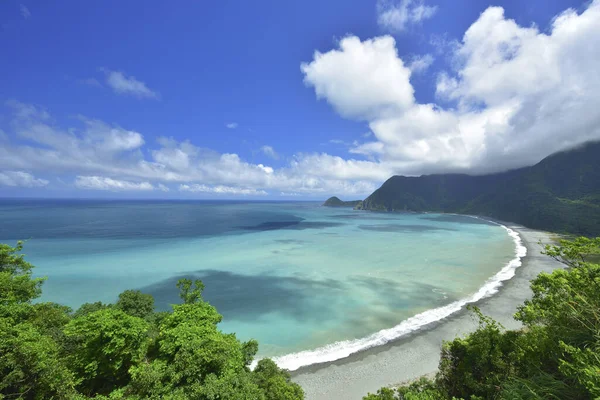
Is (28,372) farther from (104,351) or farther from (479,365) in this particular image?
(479,365)

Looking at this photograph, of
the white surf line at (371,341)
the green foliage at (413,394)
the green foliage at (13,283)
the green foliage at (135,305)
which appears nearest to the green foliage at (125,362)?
the green foliage at (13,283)

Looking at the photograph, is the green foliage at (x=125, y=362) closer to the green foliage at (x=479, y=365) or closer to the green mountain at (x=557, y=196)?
the green foliage at (x=479, y=365)

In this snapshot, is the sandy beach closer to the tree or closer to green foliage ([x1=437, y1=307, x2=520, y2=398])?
green foliage ([x1=437, y1=307, x2=520, y2=398])

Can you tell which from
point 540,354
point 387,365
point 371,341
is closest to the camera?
point 540,354

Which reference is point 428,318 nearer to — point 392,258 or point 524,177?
point 392,258

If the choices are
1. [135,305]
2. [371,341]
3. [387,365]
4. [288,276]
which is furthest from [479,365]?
[288,276]

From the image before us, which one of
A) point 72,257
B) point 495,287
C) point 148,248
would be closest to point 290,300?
point 495,287
